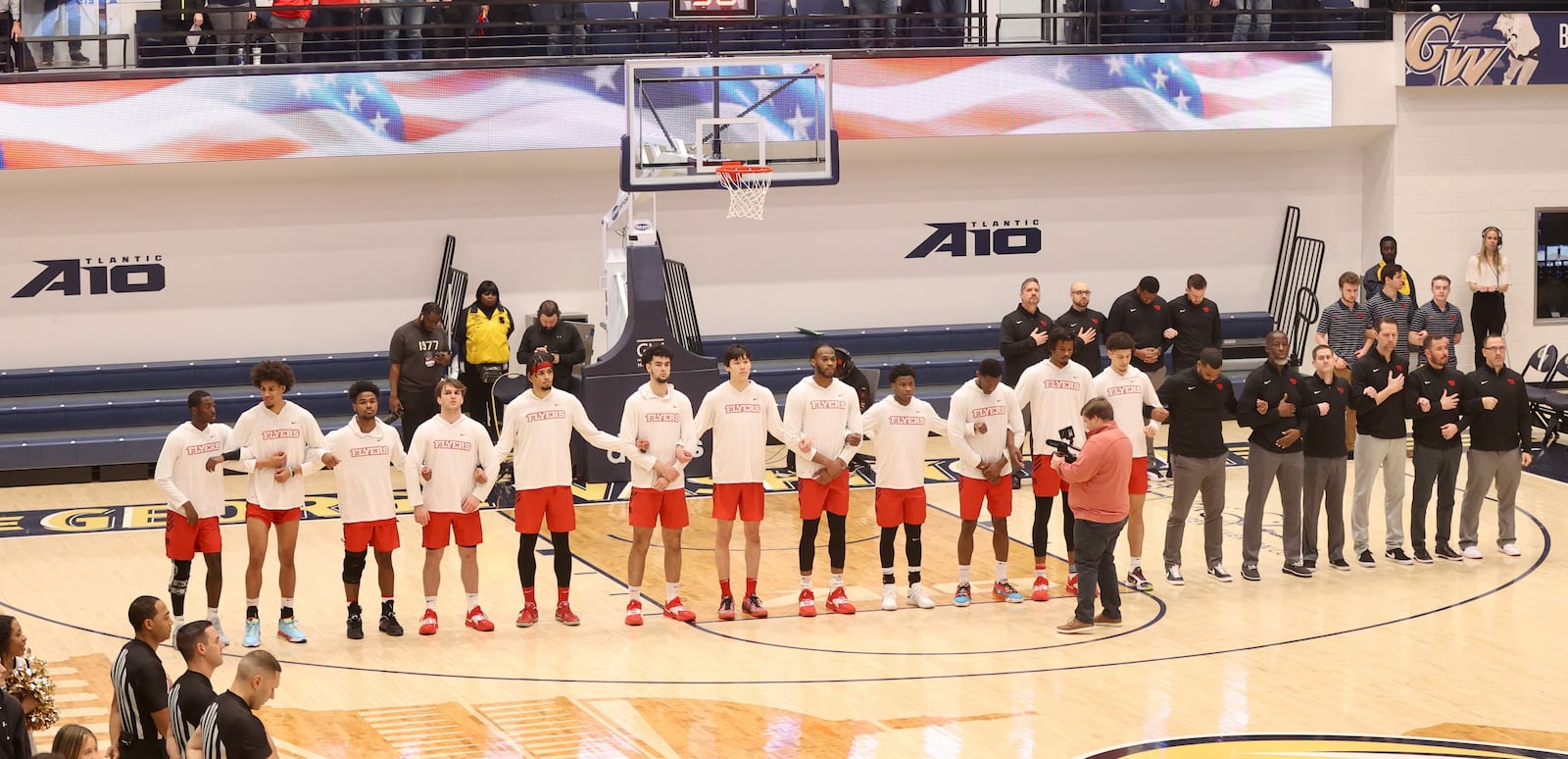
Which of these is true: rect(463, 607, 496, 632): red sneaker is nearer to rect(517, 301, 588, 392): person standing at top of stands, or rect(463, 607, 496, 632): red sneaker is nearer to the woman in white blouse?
rect(517, 301, 588, 392): person standing at top of stands

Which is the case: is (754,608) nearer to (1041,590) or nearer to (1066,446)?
(1041,590)

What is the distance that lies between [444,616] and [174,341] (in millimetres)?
7887

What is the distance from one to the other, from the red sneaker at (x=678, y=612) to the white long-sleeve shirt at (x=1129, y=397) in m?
3.05

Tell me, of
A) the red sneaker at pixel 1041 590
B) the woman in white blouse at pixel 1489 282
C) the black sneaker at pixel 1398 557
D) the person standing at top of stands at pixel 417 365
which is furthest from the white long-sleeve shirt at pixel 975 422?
the woman in white blouse at pixel 1489 282

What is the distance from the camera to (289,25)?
56.5 feet

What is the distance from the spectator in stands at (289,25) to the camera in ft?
55.4

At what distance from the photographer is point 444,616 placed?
1134 cm

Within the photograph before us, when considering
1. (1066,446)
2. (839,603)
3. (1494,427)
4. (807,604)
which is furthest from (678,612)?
(1494,427)

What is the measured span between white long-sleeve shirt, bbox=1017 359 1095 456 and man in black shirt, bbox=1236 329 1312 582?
1.04 metres

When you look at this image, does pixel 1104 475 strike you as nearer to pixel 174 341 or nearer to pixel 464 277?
pixel 464 277

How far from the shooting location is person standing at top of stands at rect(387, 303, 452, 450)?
15.4m

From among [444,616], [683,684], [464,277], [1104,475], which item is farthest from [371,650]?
[464,277]

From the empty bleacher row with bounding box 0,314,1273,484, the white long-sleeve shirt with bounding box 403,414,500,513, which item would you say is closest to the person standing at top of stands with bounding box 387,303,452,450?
the empty bleacher row with bounding box 0,314,1273,484

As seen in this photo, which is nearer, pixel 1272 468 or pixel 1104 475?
pixel 1104 475
